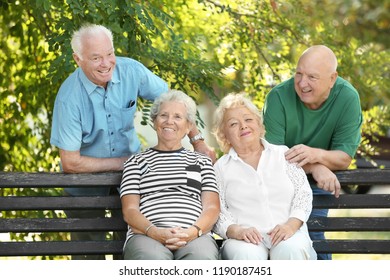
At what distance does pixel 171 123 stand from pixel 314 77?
0.69 metres

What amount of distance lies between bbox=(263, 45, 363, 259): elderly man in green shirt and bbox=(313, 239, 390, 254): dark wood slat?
23cm

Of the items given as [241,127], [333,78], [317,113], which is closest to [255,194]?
[241,127]

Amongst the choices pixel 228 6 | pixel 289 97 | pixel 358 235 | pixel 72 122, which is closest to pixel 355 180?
pixel 289 97

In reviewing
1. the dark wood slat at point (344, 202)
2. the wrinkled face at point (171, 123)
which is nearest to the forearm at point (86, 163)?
the wrinkled face at point (171, 123)

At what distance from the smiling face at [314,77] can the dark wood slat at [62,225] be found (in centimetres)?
102

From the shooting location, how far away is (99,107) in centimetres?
451

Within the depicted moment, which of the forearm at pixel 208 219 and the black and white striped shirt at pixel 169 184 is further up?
the black and white striped shirt at pixel 169 184

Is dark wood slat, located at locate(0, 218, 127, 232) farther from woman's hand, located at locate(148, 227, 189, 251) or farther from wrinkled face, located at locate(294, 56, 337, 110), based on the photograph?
wrinkled face, located at locate(294, 56, 337, 110)

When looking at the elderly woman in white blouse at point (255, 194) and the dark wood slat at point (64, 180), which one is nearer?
the elderly woman in white blouse at point (255, 194)

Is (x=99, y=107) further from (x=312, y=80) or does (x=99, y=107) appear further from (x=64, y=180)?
(x=312, y=80)

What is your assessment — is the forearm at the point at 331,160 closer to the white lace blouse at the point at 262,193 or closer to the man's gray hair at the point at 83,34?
the white lace blouse at the point at 262,193

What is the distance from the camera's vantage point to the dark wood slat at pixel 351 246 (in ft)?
14.7

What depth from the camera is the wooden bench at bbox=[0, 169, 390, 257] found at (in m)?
4.43

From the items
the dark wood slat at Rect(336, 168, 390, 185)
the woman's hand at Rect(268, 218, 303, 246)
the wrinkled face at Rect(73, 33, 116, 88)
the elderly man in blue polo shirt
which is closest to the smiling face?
the dark wood slat at Rect(336, 168, 390, 185)
